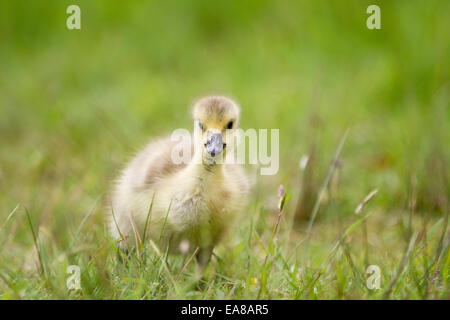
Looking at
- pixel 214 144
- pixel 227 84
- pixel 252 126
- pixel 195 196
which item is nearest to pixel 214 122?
pixel 214 144

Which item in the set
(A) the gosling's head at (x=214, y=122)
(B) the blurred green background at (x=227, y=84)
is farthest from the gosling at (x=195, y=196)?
(B) the blurred green background at (x=227, y=84)

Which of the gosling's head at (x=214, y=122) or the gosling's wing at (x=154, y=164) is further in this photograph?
the gosling's wing at (x=154, y=164)

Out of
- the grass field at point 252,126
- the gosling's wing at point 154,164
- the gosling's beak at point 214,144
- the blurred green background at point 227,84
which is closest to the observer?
the grass field at point 252,126

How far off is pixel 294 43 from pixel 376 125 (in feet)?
5.01

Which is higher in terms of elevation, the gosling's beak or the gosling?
the gosling's beak

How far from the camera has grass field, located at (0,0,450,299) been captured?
180cm

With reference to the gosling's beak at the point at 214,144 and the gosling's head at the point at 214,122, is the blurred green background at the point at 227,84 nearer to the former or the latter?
the gosling's head at the point at 214,122

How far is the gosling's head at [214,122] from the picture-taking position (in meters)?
2.01

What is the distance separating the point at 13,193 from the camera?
122 inches

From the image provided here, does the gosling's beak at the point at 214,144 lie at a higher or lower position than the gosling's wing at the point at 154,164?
higher

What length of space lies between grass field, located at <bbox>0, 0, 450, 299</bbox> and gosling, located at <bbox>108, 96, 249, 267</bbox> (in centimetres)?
10

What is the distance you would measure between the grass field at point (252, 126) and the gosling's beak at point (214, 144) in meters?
0.31

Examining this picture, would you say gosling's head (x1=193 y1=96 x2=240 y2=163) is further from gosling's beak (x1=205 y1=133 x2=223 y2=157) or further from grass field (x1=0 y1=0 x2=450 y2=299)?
grass field (x1=0 y1=0 x2=450 y2=299)

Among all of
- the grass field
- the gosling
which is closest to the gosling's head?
the gosling
